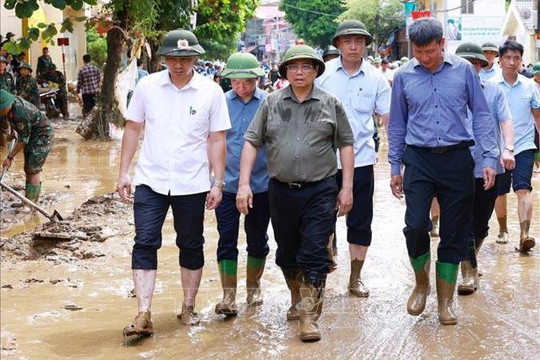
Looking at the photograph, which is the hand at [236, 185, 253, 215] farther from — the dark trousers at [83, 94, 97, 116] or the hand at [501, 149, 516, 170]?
the dark trousers at [83, 94, 97, 116]

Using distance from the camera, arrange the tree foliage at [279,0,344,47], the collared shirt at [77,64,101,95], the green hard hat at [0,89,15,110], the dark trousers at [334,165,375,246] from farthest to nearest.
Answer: the tree foliage at [279,0,344,47]
the collared shirt at [77,64,101,95]
the green hard hat at [0,89,15,110]
the dark trousers at [334,165,375,246]

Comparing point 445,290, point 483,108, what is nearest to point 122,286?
point 445,290

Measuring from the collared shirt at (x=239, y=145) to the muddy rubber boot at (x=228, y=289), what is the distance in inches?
20.2

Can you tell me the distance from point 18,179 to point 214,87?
29.1 feet

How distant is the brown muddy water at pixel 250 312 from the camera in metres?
5.70

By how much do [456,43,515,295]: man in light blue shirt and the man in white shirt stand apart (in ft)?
6.52

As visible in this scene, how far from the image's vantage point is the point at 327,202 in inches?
234

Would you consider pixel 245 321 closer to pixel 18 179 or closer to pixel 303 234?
pixel 303 234

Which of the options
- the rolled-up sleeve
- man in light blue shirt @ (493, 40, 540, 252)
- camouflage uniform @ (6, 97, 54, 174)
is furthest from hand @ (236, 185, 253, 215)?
camouflage uniform @ (6, 97, 54, 174)

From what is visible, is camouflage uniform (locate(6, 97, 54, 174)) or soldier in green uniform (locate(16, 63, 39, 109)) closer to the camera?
camouflage uniform (locate(6, 97, 54, 174))

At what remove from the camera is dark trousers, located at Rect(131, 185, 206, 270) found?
593 cm


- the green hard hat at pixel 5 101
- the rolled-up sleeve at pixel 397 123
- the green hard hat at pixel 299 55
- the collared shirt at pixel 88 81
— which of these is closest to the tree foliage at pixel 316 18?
the collared shirt at pixel 88 81

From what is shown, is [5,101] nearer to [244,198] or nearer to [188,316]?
[188,316]

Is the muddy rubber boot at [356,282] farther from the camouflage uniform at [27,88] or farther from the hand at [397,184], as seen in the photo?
the camouflage uniform at [27,88]
